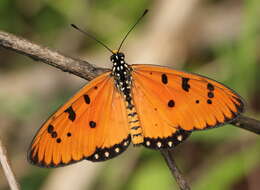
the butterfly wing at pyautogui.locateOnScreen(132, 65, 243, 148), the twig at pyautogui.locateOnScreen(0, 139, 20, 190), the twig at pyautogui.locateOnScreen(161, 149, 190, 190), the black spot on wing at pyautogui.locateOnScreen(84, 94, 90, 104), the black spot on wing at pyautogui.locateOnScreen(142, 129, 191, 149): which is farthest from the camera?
the black spot on wing at pyautogui.locateOnScreen(84, 94, 90, 104)

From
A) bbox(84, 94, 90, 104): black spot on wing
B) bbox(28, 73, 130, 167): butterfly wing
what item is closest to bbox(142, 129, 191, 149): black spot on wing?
bbox(28, 73, 130, 167): butterfly wing

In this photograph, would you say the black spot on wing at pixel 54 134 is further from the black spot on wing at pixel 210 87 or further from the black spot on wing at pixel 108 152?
the black spot on wing at pixel 210 87

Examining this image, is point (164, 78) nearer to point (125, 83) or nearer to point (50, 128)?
point (125, 83)

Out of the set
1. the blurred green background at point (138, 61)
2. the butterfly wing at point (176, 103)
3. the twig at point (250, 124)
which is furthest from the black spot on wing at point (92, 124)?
the blurred green background at point (138, 61)

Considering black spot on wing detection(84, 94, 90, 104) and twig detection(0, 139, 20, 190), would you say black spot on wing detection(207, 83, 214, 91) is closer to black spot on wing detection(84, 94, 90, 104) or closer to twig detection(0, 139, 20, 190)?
black spot on wing detection(84, 94, 90, 104)

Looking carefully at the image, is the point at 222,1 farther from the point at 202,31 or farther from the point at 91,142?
the point at 91,142

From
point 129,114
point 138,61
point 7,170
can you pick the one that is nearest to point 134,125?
point 129,114

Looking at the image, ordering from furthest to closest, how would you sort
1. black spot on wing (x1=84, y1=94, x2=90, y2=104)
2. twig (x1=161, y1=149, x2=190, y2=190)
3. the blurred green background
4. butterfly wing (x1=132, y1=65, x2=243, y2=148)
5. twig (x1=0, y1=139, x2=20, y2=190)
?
1. the blurred green background
2. black spot on wing (x1=84, y1=94, x2=90, y2=104)
3. butterfly wing (x1=132, y1=65, x2=243, y2=148)
4. twig (x1=161, y1=149, x2=190, y2=190)
5. twig (x1=0, y1=139, x2=20, y2=190)
